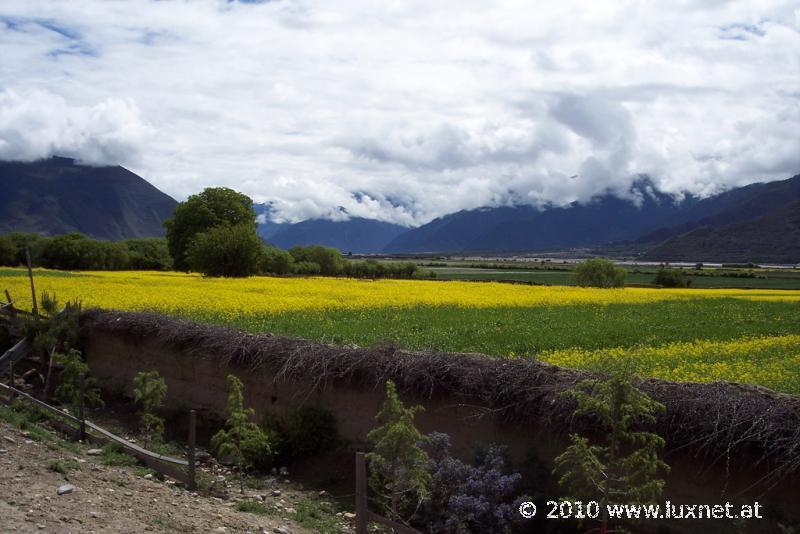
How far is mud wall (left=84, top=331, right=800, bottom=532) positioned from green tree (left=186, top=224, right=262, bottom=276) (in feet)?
100

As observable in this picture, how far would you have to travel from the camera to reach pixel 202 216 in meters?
65.9

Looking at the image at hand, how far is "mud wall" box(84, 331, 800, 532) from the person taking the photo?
8.34 meters

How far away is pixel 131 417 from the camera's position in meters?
16.2

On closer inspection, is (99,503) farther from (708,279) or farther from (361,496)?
(708,279)

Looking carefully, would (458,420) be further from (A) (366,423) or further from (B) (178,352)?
(B) (178,352)

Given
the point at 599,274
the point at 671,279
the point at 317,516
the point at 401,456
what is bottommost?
the point at 317,516

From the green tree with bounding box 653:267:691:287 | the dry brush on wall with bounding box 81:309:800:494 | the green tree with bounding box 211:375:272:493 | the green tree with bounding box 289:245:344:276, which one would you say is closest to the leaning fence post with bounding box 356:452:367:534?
the dry brush on wall with bounding box 81:309:800:494

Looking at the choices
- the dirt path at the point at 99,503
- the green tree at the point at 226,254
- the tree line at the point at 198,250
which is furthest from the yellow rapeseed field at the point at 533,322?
the tree line at the point at 198,250

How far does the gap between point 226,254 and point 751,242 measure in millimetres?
143351

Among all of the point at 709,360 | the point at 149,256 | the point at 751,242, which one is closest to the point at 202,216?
the point at 149,256

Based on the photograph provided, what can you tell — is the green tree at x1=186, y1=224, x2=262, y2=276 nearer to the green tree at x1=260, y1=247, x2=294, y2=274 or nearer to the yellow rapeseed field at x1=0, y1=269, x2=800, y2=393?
the yellow rapeseed field at x1=0, y1=269, x2=800, y2=393

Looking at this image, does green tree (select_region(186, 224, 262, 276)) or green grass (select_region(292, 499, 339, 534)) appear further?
green tree (select_region(186, 224, 262, 276))

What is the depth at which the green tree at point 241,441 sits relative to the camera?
36.6 feet

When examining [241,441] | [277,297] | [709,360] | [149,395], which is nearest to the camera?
[241,441]
